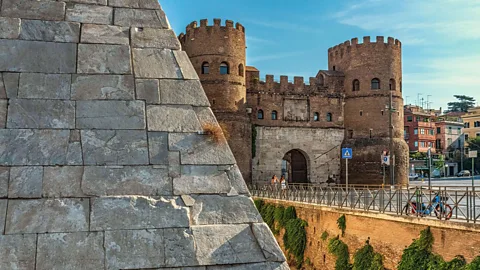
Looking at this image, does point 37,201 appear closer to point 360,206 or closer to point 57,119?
point 57,119

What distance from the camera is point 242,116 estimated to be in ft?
96.2

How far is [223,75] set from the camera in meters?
28.9

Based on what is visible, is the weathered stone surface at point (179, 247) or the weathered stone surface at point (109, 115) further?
the weathered stone surface at point (109, 115)

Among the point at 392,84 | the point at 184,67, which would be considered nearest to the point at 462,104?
the point at 392,84

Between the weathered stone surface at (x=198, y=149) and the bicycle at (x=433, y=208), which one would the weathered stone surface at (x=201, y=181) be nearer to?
the weathered stone surface at (x=198, y=149)

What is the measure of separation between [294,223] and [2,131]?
15477 mm

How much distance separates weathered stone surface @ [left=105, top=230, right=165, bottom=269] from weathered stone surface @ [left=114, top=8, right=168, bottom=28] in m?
1.60

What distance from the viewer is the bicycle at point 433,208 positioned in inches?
448

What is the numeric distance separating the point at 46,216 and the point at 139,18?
5.39ft

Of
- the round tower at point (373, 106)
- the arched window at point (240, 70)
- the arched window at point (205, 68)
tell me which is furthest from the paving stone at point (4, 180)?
the round tower at point (373, 106)

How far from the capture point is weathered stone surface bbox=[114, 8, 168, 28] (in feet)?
12.6

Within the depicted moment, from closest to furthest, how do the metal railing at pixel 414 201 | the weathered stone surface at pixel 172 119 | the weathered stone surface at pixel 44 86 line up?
the weathered stone surface at pixel 44 86, the weathered stone surface at pixel 172 119, the metal railing at pixel 414 201

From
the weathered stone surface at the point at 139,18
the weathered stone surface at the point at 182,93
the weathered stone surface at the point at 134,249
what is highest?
the weathered stone surface at the point at 139,18

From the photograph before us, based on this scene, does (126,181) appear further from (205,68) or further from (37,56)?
(205,68)
